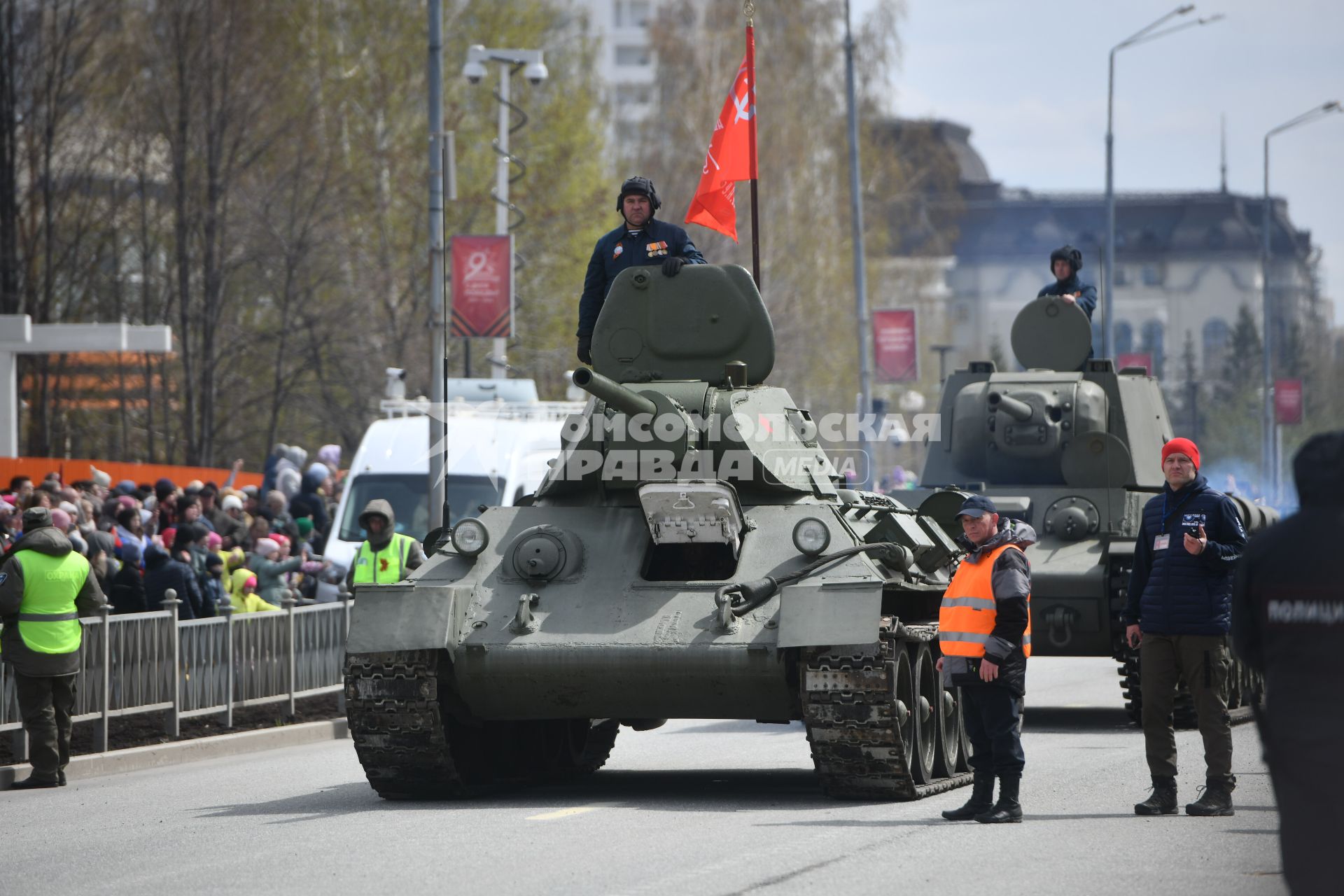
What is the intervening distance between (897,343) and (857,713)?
74.4ft

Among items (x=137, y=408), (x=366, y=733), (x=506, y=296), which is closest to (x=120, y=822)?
(x=366, y=733)

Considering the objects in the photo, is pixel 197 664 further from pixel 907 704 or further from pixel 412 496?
pixel 907 704

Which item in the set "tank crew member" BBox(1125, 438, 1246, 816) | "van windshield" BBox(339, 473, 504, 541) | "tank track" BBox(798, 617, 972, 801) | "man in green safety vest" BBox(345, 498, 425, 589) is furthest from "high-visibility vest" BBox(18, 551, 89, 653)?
"van windshield" BBox(339, 473, 504, 541)

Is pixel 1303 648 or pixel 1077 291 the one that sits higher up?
pixel 1077 291

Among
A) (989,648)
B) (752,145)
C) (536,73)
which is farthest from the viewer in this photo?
(536,73)

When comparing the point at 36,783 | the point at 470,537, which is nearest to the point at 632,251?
the point at 470,537

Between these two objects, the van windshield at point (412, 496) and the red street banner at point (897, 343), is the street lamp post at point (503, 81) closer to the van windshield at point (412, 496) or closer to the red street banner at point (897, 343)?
the red street banner at point (897, 343)

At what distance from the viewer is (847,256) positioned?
5678 centimetres

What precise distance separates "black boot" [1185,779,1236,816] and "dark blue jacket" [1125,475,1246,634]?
31.1 inches

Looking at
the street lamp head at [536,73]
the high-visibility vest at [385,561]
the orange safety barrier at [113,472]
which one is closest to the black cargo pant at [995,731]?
the high-visibility vest at [385,561]

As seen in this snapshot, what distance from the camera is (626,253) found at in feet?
45.2

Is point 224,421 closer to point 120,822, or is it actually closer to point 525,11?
point 525,11

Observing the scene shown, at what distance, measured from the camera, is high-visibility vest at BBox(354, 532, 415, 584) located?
15930 millimetres

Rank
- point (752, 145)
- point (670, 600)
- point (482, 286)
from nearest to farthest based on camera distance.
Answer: point (670, 600) → point (752, 145) → point (482, 286)
